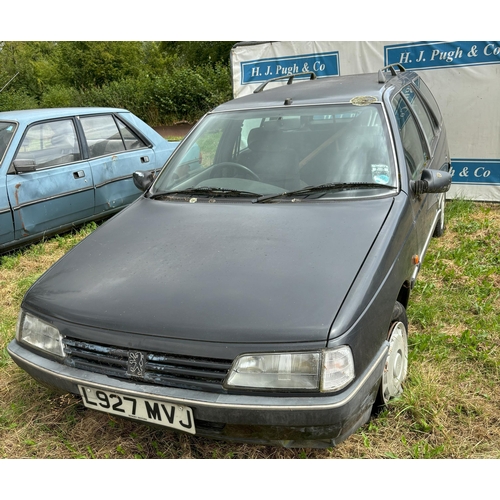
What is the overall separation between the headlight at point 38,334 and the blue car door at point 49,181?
9.37 ft

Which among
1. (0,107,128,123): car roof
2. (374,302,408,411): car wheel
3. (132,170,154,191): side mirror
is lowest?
(374,302,408,411): car wheel

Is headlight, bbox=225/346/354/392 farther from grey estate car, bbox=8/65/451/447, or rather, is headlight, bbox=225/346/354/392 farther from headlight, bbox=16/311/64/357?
Result: headlight, bbox=16/311/64/357

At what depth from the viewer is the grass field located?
246 centimetres

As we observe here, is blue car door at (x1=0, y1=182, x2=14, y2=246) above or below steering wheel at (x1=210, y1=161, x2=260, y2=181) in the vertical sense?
below

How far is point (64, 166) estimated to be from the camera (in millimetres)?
5516

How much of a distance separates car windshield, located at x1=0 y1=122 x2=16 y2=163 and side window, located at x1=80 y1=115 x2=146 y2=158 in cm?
83

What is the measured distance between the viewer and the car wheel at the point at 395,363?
2.51 metres

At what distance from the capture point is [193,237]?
8.77ft

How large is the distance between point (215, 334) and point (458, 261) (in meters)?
3.27

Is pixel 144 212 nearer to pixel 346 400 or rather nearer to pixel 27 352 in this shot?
pixel 27 352

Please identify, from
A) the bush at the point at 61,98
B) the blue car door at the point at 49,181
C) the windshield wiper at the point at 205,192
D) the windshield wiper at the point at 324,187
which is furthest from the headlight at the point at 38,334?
the bush at the point at 61,98

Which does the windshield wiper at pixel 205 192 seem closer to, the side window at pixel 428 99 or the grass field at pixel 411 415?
the grass field at pixel 411 415

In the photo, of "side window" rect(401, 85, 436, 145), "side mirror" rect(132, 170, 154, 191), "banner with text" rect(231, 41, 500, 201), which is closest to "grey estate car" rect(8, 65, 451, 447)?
"side mirror" rect(132, 170, 154, 191)

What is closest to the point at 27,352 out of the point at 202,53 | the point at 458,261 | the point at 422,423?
the point at 422,423
